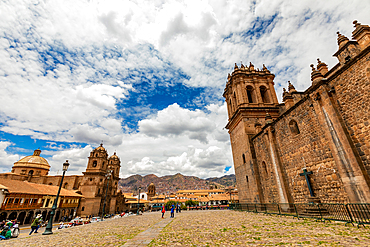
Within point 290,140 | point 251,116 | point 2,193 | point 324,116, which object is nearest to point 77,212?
point 2,193

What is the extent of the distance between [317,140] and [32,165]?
6660 cm

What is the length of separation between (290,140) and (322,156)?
3203 millimetres

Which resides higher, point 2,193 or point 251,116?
point 251,116

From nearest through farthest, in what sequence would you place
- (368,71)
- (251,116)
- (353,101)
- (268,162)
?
(368,71) → (353,101) → (268,162) → (251,116)

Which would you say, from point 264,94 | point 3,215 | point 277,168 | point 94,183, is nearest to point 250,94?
point 264,94

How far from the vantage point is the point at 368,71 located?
8.34 meters

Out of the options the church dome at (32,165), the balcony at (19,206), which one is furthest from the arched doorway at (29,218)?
the church dome at (32,165)

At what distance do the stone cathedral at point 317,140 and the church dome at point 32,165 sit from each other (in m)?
57.4

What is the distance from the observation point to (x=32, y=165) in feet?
162

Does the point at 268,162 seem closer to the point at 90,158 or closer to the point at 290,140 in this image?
the point at 290,140

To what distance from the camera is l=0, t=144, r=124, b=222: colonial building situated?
44.0 metres

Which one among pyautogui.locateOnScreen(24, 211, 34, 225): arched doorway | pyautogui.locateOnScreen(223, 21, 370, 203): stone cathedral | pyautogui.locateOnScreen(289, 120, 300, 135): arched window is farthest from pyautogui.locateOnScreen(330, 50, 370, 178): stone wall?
pyautogui.locateOnScreen(24, 211, 34, 225): arched doorway

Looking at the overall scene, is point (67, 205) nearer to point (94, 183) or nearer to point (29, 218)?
point (94, 183)

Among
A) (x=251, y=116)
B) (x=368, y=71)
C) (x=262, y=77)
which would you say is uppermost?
(x=262, y=77)
